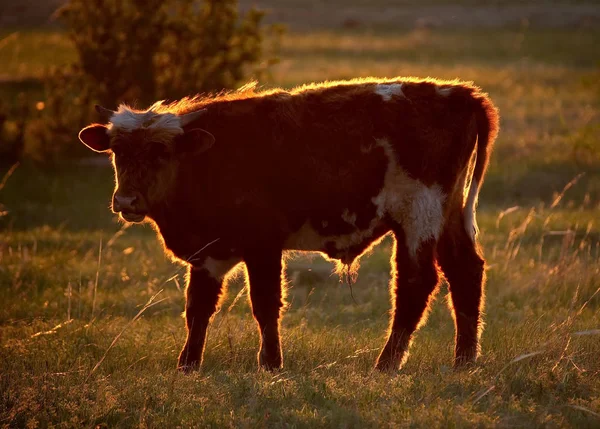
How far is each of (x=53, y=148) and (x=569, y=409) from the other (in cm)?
1439

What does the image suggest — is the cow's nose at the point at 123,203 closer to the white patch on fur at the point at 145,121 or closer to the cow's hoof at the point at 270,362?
the white patch on fur at the point at 145,121

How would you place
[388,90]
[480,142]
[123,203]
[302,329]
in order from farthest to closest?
[302,329], [480,142], [388,90], [123,203]

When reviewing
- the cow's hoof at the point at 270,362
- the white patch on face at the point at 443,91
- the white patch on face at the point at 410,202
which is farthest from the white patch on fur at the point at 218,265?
the white patch on face at the point at 443,91

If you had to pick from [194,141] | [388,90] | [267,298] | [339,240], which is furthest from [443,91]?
[267,298]

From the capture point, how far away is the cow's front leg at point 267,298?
7.66m

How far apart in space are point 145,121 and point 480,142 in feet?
9.08

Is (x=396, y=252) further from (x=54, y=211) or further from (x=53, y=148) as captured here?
(x=53, y=148)

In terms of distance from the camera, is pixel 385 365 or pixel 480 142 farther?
pixel 480 142

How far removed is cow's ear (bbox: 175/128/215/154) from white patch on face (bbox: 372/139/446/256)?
53.9 inches

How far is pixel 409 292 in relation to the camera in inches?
307

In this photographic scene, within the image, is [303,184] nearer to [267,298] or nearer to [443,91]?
[267,298]

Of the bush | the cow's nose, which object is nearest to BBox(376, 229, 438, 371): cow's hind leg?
the cow's nose

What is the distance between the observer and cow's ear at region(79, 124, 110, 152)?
26.2 feet

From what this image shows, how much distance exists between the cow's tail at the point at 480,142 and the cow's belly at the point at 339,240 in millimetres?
718
